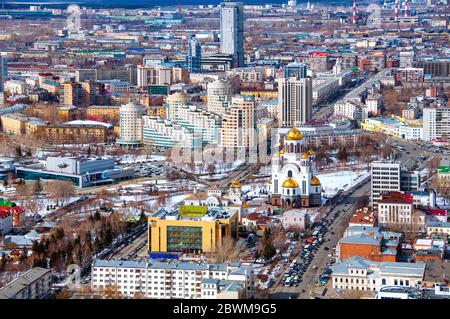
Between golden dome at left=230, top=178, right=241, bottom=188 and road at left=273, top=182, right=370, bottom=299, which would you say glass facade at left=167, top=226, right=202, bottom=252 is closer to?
road at left=273, top=182, right=370, bottom=299

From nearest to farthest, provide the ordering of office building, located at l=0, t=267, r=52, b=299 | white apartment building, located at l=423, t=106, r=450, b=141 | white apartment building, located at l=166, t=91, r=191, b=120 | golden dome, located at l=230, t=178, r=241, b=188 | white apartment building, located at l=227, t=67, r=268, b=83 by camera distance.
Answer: office building, located at l=0, t=267, r=52, b=299 < golden dome, located at l=230, t=178, r=241, b=188 < white apartment building, located at l=423, t=106, r=450, b=141 < white apartment building, located at l=166, t=91, r=191, b=120 < white apartment building, located at l=227, t=67, r=268, b=83

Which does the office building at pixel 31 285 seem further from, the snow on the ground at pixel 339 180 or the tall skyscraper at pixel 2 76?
the tall skyscraper at pixel 2 76

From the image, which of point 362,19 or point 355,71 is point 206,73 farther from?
point 362,19

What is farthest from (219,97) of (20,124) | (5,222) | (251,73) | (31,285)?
(31,285)

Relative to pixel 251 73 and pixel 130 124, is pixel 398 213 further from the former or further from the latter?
pixel 251 73

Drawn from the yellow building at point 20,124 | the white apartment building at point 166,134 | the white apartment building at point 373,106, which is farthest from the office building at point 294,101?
the yellow building at point 20,124

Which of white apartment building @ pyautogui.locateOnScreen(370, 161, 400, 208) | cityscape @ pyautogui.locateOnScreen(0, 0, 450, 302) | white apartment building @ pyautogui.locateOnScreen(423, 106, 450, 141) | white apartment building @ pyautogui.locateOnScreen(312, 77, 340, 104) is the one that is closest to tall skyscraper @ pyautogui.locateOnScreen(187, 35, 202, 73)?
cityscape @ pyautogui.locateOnScreen(0, 0, 450, 302)
